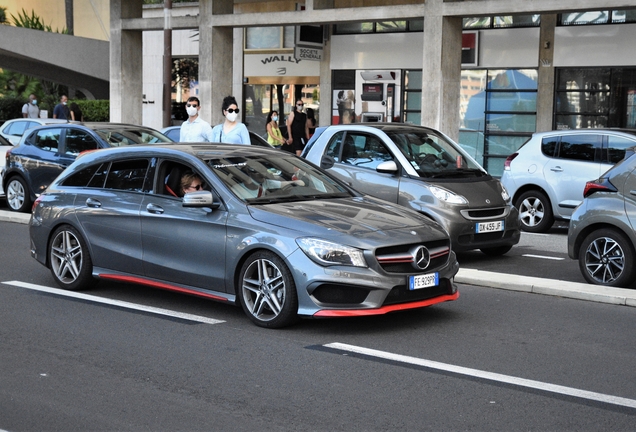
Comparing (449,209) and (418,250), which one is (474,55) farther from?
(418,250)

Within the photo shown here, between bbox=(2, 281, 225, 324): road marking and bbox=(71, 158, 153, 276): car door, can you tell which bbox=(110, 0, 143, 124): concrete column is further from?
bbox=(71, 158, 153, 276): car door

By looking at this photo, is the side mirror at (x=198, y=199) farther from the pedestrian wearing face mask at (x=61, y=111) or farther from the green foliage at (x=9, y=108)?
the green foliage at (x=9, y=108)

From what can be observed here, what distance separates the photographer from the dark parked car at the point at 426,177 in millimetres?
11117

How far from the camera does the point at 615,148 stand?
1425 centimetres

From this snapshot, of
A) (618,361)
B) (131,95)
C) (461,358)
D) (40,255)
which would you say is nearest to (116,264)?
(40,255)

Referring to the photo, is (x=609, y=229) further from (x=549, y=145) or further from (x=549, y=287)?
(x=549, y=145)

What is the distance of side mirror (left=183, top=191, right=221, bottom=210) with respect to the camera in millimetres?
7938

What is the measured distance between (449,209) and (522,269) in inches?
45.5

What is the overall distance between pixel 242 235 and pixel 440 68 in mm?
15314

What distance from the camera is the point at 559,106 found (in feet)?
77.3

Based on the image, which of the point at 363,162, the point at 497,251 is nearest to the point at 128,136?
the point at 363,162

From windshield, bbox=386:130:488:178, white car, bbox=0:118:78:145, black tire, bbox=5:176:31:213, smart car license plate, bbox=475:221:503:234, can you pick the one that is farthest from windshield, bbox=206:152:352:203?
white car, bbox=0:118:78:145

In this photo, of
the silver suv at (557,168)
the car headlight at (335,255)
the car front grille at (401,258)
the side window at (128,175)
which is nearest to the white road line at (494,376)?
the car headlight at (335,255)

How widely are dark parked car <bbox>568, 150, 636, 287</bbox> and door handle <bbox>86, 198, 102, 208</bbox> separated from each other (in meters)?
4.98
